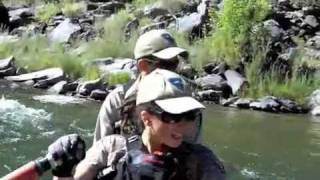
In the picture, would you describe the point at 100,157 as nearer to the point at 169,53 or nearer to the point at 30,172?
the point at 30,172

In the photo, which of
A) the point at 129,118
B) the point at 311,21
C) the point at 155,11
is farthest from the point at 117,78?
the point at 129,118

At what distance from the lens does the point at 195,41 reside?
1590 cm

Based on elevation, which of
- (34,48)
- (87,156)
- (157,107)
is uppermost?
(157,107)

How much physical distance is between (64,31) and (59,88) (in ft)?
15.0

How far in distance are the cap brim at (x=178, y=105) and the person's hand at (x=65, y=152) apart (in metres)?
0.28

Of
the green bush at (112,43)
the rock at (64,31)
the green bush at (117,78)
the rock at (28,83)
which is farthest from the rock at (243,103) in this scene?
the rock at (64,31)

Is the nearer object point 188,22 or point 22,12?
point 188,22

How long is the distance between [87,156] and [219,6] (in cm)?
1543

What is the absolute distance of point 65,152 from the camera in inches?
85.7

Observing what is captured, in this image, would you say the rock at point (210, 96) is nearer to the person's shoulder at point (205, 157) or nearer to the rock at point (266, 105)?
the rock at point (266, 105)

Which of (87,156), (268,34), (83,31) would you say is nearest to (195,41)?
(268,34)

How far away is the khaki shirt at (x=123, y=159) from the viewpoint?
2.30 m

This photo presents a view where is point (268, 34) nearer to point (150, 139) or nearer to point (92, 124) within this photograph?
point (92, 124)

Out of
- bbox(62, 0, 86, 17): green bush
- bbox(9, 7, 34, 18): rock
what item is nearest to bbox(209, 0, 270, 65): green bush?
bbox(62, 0, 86, 17): green bush
